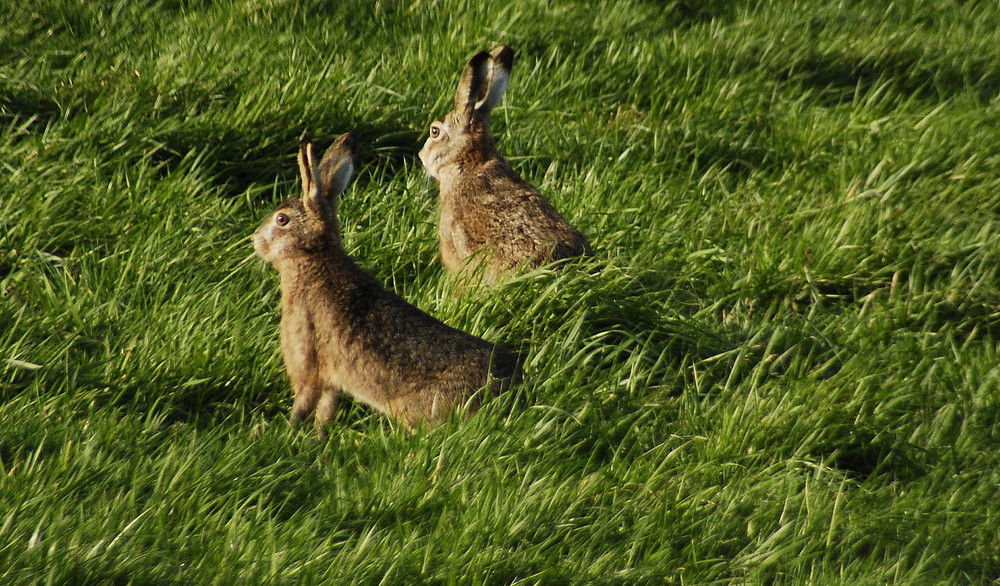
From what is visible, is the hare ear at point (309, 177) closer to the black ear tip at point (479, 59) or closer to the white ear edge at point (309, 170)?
the white ear edge at point (309, 170)

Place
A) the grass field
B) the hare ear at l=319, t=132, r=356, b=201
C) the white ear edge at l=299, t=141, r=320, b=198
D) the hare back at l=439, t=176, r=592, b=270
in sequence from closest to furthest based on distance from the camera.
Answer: the grass field, the white ear edge at l=299, t=141, r=320, b=198, the hare ear at l=319, t=132, r=356, b=201, the hare back at l=439, t=176, r=592, b=270

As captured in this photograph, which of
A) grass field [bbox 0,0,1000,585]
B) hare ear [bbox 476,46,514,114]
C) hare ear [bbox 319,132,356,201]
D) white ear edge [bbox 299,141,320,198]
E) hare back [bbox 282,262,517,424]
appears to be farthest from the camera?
hare ear [bbox 476,46,514,114]

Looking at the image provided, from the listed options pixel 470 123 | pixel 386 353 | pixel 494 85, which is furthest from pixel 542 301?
pixel 494 85

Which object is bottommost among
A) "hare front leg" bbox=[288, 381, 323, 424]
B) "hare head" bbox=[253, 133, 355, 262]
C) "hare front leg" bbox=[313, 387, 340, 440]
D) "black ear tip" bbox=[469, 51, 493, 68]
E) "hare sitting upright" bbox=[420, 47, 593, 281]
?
"hare front leg" bbox=[313, 387, 340, 440]

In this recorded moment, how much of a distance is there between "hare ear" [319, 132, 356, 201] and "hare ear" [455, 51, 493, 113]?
4.00 feet

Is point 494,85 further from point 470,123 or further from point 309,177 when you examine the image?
point 309,177

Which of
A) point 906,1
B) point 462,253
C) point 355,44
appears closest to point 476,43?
point 355,44

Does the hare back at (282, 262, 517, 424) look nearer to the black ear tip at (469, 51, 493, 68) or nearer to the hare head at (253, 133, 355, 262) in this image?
the hare head at (253, 133, 355, 262)

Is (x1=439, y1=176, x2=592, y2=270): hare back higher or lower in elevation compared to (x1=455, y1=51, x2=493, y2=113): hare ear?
lower

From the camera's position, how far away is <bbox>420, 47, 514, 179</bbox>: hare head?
5.78 meters

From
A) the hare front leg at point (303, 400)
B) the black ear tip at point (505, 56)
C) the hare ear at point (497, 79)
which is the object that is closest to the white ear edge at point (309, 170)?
the hare front leg at point (303, 400)

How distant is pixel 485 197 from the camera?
5.53 m

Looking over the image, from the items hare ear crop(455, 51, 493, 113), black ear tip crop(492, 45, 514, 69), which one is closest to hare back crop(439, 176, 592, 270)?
hare ear crop(455, 51, 493, 113)

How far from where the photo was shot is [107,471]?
345 cm
